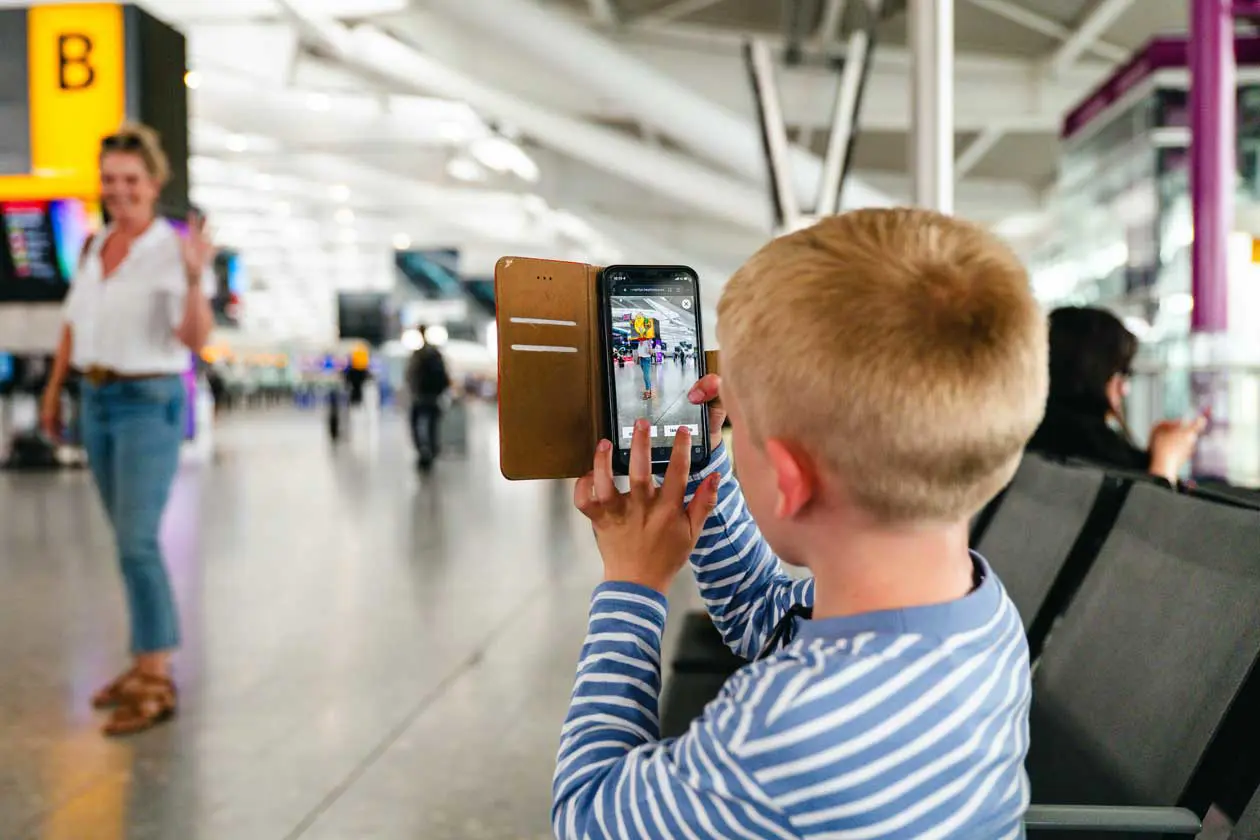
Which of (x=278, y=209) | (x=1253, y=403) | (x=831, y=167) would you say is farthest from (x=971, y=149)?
(x=278, y=209)

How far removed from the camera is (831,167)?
28.3ft

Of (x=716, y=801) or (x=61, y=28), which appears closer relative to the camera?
(x=716, y=801)


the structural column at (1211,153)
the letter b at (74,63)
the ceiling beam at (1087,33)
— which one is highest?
the ceiling beam at (1087,33)

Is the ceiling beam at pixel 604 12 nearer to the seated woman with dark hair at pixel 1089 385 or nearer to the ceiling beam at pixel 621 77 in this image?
the ceiling beam at pixel 621 77

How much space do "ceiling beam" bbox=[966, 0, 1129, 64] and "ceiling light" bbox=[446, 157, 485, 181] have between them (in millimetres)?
12045

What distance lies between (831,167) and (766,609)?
25.3 ft

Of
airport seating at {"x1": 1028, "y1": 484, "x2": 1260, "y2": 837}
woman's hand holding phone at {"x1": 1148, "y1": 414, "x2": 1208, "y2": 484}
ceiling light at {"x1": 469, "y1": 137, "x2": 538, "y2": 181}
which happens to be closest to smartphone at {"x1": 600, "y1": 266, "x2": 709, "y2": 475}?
airport seating at {"x1": 1028, "y1": 484, "x2": 1260, "y2": 837}

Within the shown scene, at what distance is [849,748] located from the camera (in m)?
0.84

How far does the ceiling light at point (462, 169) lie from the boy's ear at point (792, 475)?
23.0m

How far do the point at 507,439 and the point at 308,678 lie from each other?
2903 mm

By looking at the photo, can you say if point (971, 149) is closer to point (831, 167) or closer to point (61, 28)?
point (831, 167)

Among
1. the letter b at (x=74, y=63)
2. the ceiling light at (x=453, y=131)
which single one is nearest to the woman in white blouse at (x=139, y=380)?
the letter b at (x=74, y=63)

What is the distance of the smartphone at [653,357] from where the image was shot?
1130 millimetres

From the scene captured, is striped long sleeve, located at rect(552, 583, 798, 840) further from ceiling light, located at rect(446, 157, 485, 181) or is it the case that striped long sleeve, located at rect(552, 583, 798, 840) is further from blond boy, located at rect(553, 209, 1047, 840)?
ceiling light, located at rect(446, 157, 485, 181)
